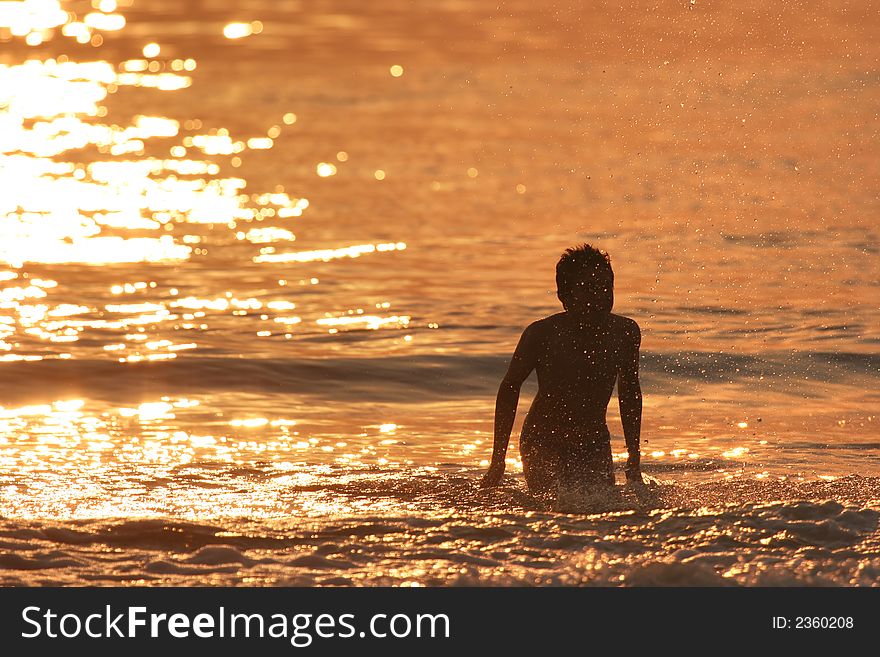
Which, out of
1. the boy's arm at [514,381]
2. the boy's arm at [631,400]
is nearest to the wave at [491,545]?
the boy's arm at [631,400]

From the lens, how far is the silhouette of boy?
8297mm

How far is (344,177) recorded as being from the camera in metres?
21.5

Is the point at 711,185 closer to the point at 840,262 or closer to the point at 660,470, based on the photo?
the point at 840,262

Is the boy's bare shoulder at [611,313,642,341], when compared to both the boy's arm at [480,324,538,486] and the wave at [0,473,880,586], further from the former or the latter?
the wave at [0,473,880,586]

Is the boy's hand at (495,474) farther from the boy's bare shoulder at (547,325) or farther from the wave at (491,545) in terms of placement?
the boy's bare shoulder at (547,325)

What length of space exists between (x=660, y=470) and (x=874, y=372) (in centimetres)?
418

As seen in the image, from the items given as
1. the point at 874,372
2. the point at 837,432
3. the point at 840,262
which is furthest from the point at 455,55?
the point at 837,432

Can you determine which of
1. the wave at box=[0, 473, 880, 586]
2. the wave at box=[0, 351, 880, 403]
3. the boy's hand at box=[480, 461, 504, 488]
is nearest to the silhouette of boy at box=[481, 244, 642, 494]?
the boy's hand at box=[480, 461, 504, 488]

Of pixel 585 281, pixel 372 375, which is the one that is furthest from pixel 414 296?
pixel 585 281

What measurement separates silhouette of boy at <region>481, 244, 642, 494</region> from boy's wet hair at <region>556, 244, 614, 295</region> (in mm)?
36

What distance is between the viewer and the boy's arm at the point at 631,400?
840 centimetres

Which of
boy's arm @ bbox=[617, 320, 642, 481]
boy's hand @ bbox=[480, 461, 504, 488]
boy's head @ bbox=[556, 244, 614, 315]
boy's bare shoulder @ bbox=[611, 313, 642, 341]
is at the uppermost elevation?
boy's head @ bbox=[556, 244, 614, 315]

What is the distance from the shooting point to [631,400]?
852 centimetres
